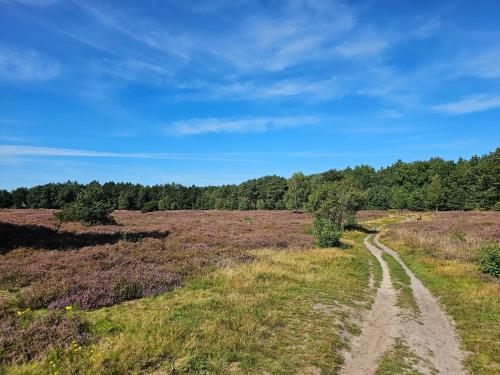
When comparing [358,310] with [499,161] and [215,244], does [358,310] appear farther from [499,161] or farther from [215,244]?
[499,161]

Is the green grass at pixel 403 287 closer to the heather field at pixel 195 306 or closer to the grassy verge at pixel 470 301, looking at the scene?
the grassy verge at pixel 470 301

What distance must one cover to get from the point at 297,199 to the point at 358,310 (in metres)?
79.8

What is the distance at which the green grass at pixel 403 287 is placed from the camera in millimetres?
13828

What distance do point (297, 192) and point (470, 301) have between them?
257 ft

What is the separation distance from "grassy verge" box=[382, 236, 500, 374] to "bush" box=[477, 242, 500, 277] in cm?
62

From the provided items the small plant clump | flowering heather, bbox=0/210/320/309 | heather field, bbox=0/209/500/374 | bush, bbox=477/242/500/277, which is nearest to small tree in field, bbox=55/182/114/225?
flowering heather, bbox=0/210/320/309

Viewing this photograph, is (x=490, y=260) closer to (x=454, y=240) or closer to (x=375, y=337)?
(x=375, y=337)

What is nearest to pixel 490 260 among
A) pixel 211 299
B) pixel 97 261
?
pixel 211 299

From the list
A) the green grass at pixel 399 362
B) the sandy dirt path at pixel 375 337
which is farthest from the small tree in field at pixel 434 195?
the green grass at pixel 399 362

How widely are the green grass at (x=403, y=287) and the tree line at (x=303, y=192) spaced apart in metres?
50.3

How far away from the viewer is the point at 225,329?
9961 millimetres

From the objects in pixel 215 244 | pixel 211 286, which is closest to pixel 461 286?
pixel 211 286

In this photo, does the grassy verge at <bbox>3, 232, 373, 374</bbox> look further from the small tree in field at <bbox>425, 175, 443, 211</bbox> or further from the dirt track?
the small tree in field at <bbox>425, 175, 443, 211</bbox>

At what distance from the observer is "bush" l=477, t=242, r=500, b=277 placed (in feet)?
62.2
